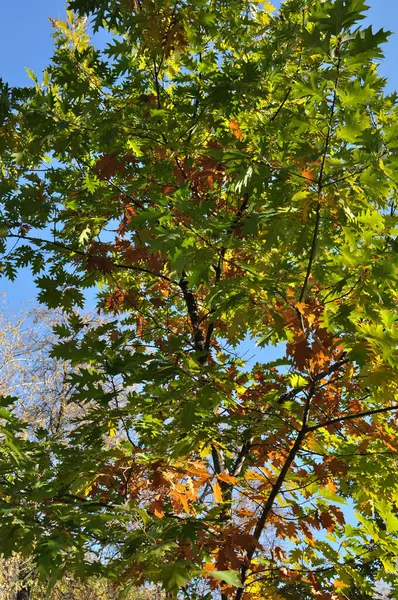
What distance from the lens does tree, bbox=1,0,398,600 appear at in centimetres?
221

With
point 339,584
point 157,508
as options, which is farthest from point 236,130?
point 339,584

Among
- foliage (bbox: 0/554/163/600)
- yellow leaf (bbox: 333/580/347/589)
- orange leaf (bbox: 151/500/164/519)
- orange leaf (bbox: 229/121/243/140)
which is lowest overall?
foliage (bbox: 0/554/163/600)

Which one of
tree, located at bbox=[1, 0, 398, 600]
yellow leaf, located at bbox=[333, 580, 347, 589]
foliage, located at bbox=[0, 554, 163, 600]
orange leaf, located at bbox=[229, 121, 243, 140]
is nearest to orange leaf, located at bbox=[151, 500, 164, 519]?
tree, located at bbox=[1, 0, 398, 600]

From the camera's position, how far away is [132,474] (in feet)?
10.0

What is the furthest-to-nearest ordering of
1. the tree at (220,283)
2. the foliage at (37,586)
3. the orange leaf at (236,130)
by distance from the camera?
the foliage at (37,586), the orange leaf at (236,130), the tree at (220,283)

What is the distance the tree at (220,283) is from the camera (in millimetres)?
2209

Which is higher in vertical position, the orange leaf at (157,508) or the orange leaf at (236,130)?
the orange leaf at (236,130)

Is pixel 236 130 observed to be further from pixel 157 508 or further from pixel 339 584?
pixel 339 584

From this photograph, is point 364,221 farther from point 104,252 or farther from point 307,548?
point 307,548

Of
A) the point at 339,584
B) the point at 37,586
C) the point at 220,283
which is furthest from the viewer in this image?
the point at 37,586

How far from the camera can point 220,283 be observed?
2332 mm

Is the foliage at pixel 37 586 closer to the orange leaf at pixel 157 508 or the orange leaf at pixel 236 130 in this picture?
the orange leaf at pixel 157 508

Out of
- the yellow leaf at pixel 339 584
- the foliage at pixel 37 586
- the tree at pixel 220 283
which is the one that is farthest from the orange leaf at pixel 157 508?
the foliage at pixel 37 586

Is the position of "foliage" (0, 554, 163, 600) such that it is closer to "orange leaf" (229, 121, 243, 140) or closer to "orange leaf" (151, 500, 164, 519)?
"orange leaf" (151, 500, 164, 519)
